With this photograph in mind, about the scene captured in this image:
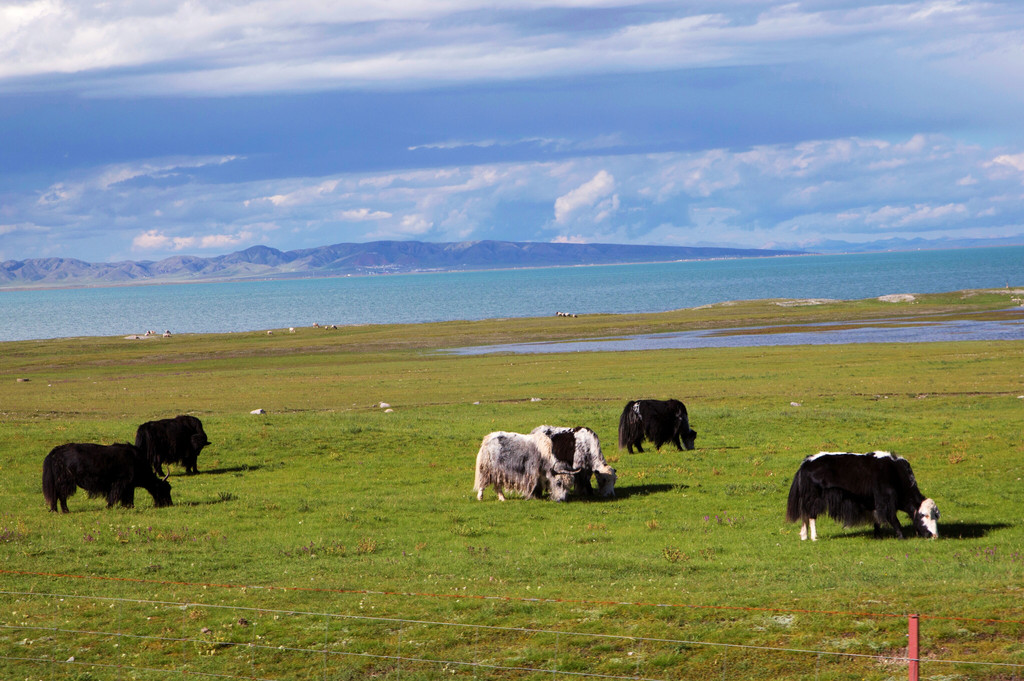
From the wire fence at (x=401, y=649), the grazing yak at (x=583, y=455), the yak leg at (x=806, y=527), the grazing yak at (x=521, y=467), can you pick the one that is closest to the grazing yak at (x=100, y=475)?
the grazing yak at (x=521, y=467)

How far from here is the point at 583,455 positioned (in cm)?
2211

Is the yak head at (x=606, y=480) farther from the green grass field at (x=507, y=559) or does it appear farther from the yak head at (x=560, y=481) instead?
the yak head at (x=560, y=481)

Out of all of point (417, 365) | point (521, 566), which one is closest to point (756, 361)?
point (417, 365)

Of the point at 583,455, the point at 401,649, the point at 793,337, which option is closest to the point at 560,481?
the point at 583,455

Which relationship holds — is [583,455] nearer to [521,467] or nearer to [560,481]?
[560,481]

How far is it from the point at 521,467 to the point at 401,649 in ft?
35.2

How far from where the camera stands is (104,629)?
12688 millimetres

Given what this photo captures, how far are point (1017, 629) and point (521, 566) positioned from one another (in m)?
8.12

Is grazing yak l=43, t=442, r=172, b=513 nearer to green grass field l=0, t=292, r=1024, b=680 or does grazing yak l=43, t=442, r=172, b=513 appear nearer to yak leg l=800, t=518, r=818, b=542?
green grass field l=0, t=292, r=1024, b=680

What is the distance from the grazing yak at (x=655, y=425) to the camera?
28.8 metres

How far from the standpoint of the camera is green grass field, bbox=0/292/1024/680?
37.1 feet

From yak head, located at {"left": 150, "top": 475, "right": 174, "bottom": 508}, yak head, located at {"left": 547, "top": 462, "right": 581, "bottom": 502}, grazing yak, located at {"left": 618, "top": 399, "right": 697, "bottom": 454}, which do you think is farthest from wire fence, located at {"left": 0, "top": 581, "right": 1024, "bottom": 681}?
grazing yak, located at {"left": 618, "top": 399, "right": 697, "bottom": 454}

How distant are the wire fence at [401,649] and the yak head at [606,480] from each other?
356 inches

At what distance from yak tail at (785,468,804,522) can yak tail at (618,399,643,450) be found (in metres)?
11.1
